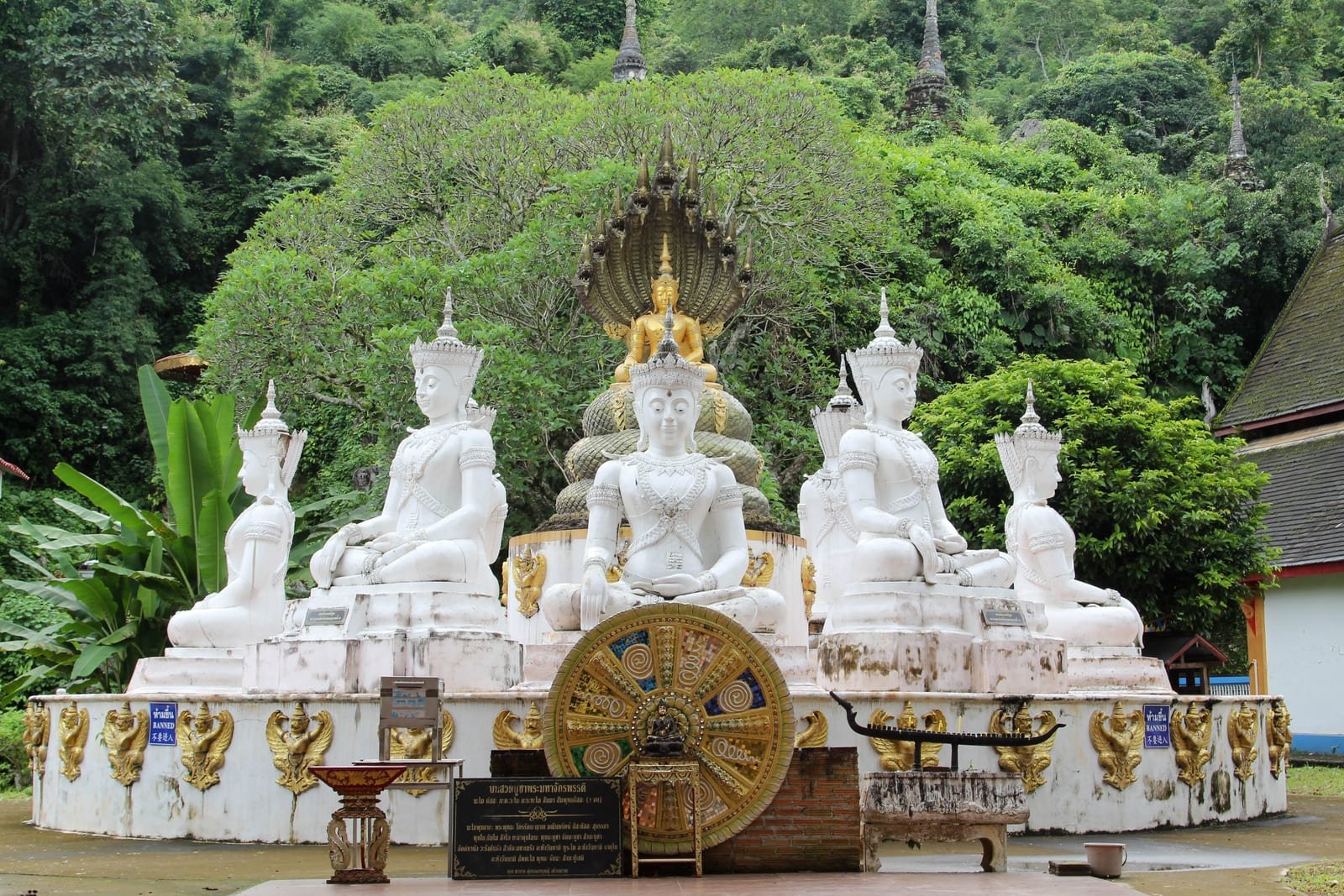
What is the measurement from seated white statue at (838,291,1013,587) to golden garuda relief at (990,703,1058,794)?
132 centimetres

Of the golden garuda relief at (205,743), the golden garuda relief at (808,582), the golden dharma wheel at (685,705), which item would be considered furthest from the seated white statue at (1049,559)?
the golden garuda relief at (205,743)

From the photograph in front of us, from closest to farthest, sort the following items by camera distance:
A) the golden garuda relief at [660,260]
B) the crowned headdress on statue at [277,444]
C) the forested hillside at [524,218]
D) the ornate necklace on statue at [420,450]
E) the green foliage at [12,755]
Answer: the ornate necklace on statue at [420,450], the crowned headdress on statue at [277,444], the golden garuda relief at [660,260], the green foliage at [12,755], the forested hillside at [524,218]

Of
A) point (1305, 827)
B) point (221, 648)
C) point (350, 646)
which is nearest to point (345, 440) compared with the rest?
point (221, 648)

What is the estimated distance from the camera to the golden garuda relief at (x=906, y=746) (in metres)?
9.73

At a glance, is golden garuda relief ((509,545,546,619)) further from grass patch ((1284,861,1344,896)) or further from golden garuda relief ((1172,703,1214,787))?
grass patch ((1284,861,1344,896))

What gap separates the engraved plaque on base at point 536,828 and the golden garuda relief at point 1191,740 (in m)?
5.28

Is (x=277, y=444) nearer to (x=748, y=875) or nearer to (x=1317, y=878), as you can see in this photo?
(x=748, y=875)

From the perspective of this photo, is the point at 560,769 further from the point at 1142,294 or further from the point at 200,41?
the point at 200,41

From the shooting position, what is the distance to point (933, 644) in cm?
1066

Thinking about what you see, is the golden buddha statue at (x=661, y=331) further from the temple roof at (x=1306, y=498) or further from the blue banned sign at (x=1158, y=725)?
the temple roof at (x=1306, y=498)

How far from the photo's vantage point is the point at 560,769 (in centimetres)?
717

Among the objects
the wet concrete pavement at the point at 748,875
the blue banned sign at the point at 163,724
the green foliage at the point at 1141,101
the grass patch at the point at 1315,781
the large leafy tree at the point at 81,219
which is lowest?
the wet concrete pavement at the point at 748,875

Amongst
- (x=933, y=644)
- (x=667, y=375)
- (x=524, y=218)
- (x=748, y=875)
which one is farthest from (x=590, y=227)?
Answer: (x=748, y=875)

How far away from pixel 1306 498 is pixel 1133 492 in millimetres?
5736
